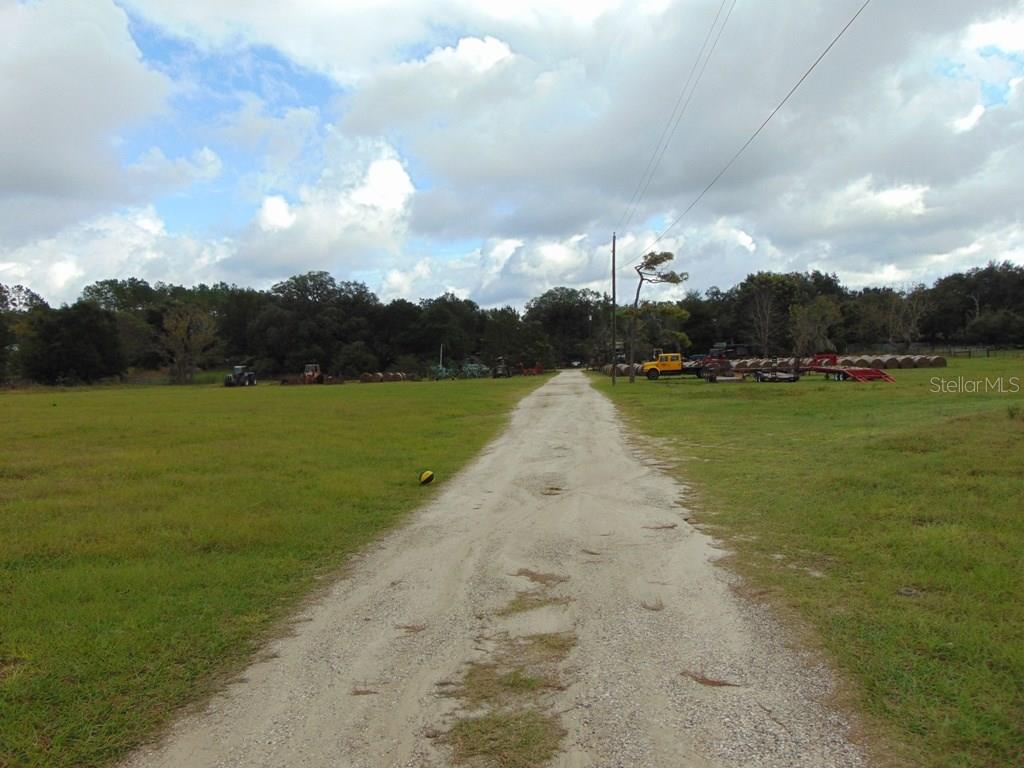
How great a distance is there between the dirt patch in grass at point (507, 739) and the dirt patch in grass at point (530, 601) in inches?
59.3

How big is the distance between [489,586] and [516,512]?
2886mm

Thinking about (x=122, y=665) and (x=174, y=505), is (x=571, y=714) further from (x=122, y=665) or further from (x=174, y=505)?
(x=174, y=505)

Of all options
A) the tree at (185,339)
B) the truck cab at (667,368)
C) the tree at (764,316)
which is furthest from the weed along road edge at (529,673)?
the tree at (185,339)

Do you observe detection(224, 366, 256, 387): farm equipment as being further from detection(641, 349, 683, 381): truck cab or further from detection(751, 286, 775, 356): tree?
detection(751, 286, 775, 356): tree

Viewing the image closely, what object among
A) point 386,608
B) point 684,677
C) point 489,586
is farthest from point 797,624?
point 386,608

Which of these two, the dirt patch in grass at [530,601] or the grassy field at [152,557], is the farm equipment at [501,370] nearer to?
the grassy field at [152,557]

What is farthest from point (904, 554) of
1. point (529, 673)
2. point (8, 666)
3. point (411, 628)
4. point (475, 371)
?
point (475, 371)

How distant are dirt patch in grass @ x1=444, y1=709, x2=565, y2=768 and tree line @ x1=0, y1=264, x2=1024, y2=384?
178 feet

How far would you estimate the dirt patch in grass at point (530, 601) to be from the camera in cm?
495

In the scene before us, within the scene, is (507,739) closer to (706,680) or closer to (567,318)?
(706,680)

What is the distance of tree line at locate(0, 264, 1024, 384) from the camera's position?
75375 mm

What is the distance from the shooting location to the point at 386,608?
508 centimetres

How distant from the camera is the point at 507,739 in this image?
3.18 meters

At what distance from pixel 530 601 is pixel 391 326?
10813 cm
